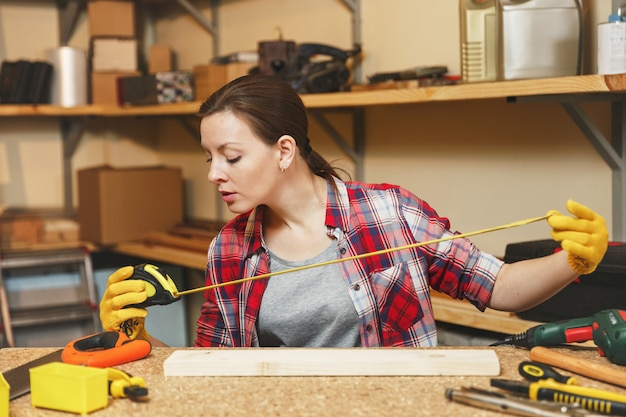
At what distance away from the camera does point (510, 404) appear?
45.4 inches

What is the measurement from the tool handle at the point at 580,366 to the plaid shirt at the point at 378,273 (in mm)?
390

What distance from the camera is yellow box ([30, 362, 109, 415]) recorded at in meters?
1.20

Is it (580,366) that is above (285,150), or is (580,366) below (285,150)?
below

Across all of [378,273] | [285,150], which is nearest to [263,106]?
[285,150]

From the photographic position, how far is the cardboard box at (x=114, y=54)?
13.1 ft

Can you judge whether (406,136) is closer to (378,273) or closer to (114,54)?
(378,273)

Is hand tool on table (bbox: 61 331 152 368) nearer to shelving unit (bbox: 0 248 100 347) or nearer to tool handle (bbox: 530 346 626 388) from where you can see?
tool handle (bbox: 530 346 626 388)

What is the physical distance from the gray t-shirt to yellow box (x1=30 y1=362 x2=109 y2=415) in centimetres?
61

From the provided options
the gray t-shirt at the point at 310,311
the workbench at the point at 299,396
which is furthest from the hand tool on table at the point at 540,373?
the gray t-shirt at the point at 310,311

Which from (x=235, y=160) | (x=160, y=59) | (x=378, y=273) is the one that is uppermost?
(x=160, y=59)

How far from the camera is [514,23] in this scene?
2.28 metres

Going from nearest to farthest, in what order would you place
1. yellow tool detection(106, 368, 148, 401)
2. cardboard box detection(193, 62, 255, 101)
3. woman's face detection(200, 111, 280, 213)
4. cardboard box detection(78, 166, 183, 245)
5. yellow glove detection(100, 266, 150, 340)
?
1. yellow tool detection(106, 368, 148, 401)
2. yellow glove detection(100, 266, 150, 340)
3. woman's face detection(200, 111, 280, 213)
4. cardboard box detection(193, 62, 255, 101)
5. cardboard box detection(78, 166, 183, 245)

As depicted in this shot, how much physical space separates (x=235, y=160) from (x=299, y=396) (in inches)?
26.6

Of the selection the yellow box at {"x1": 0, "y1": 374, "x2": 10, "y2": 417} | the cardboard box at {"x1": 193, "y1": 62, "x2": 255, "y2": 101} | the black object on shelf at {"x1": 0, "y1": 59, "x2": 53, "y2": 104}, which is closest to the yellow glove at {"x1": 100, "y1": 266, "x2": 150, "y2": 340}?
the yellow box at {"x1": 0, "y1": 374, "x2": 10, "y2": 417}
